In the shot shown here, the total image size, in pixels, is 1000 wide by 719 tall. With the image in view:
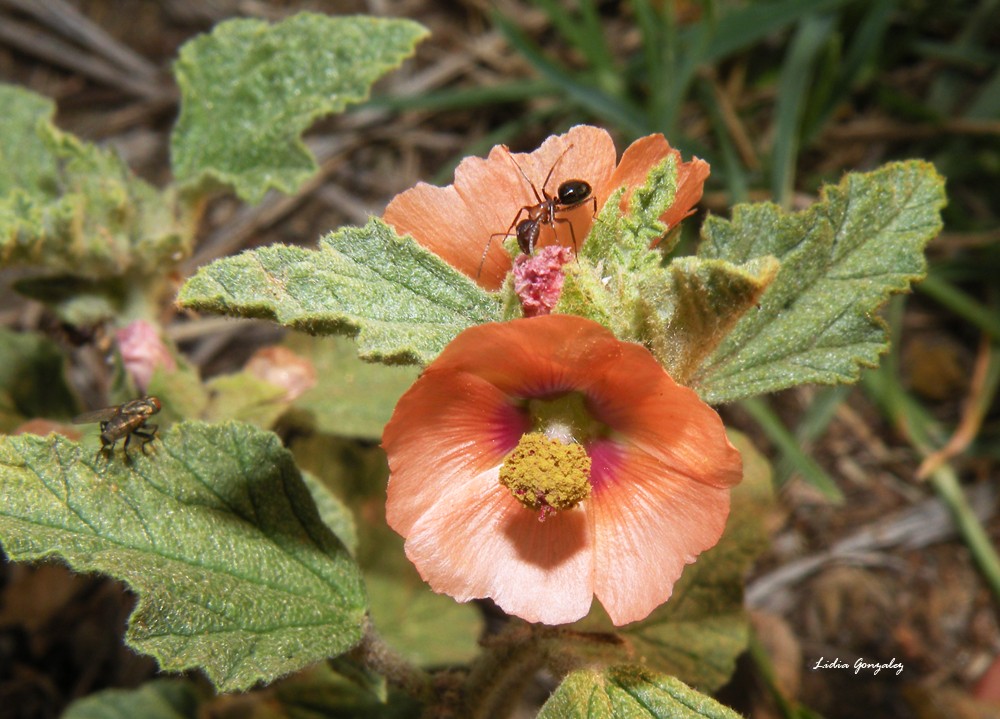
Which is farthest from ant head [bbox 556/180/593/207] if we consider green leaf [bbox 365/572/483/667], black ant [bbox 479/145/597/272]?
green leaf [bbox 365/572/483/667]

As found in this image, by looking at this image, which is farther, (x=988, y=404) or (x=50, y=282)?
(x=988, y=404)

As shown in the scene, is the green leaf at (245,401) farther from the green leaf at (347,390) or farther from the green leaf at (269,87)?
the green leaf at (269,87)

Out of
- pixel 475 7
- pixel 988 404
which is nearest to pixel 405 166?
pixel 475 7

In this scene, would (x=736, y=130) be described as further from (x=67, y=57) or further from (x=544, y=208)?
(x=67, y=57)

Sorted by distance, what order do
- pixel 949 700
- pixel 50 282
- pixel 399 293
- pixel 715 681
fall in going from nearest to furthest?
pixel 399 293 < pixel 715 681 < pixel 50 282 < pixel 949 700

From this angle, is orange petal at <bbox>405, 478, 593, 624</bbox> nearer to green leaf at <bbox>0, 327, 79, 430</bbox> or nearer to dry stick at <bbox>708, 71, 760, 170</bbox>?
green leaf at <bbox>0, 327, 79, 430</bbox>

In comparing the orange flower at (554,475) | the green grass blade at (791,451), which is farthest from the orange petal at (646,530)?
the green grass blade at (791,451)

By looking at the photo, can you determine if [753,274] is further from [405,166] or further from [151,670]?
[405,166]
